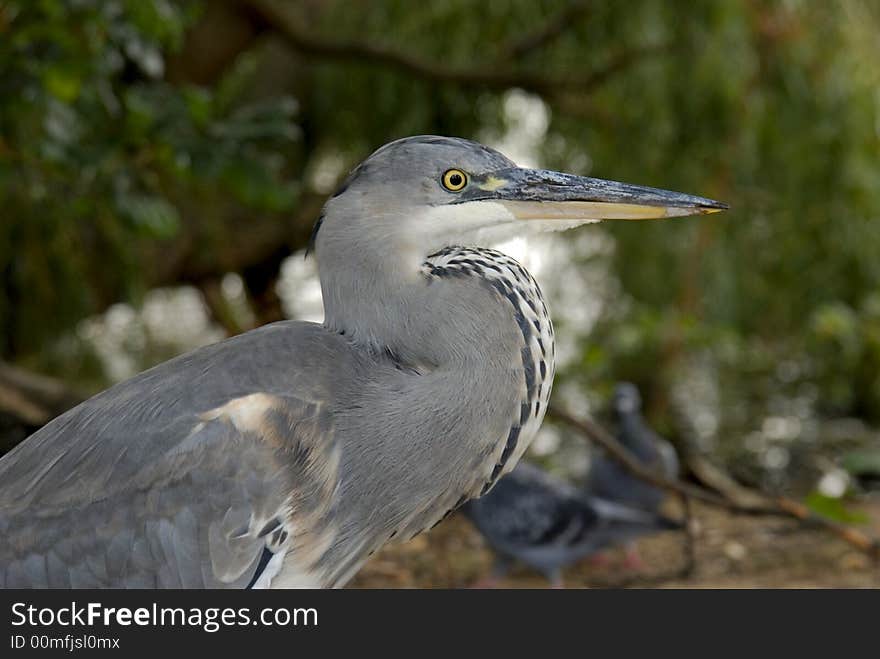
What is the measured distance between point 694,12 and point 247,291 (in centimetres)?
284

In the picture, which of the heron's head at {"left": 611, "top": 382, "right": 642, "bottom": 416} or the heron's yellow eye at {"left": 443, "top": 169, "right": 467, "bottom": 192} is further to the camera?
the heron's head at {"left": 611, "top": 382, "right": 642, "bottom": 416}

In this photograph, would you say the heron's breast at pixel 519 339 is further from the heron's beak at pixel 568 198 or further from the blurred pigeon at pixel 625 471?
the blurred pigeon at pixel 625 471

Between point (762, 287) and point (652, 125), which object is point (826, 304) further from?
point (652, 125)

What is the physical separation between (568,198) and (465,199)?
16 centimetres

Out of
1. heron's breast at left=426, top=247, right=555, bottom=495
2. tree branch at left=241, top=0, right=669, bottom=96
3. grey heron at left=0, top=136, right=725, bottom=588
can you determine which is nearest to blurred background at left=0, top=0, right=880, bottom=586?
tree branch at left=241, top=0, right=669, bottom=96

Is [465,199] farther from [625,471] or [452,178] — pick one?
[625,471]

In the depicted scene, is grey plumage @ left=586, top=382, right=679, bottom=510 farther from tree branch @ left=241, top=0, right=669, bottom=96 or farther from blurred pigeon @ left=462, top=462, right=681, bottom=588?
tree branch @ left=241, top=0, right=669, bottom=96

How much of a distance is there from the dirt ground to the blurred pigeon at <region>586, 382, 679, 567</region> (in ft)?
0.49

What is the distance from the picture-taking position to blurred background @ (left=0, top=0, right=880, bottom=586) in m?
4.12

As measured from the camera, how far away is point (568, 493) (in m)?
3.62

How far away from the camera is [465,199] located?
5.87 feet

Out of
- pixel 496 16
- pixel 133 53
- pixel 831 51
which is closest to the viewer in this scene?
pixel 133 53
